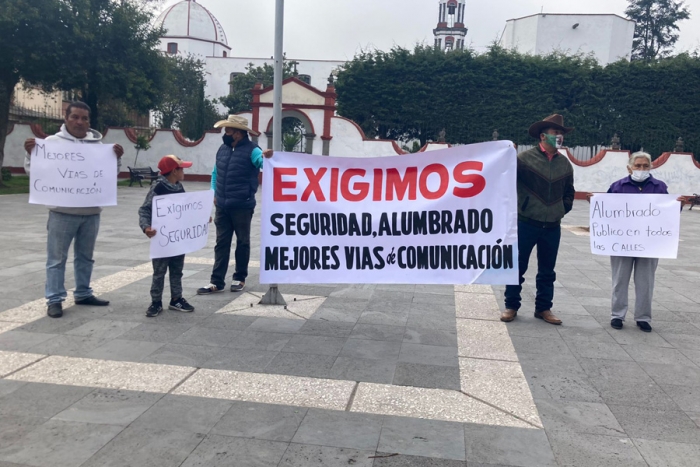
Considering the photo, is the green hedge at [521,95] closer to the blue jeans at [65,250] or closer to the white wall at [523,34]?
the white wall at [523,34]

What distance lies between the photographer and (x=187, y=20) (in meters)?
60.9

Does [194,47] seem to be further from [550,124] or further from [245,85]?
[550,124]

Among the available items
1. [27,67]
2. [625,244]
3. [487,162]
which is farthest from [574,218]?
[27,67]

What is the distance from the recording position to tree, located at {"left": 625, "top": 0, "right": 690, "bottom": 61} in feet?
170

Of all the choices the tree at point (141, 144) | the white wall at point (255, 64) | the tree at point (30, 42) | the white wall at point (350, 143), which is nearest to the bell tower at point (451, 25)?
the white wall at point (255, 64)

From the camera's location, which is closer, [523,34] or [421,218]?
[421,218]

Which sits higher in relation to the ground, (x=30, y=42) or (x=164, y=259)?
(x=30, y=42)

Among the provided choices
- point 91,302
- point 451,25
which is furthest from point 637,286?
point 451,25

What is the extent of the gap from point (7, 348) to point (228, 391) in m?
1.97

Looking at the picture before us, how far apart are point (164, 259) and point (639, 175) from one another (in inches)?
181

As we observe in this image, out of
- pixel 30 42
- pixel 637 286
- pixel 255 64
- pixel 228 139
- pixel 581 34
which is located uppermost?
pixel 581 34

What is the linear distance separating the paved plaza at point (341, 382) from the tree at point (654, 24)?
53557 mm

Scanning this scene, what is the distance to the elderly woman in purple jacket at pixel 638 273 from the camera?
582 centimetres

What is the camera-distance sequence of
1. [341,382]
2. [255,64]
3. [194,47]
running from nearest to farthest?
[341,382]
[255,64]
[194,47]
